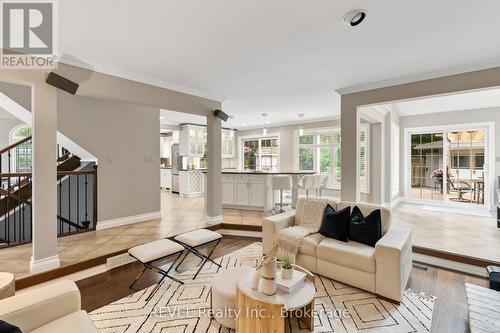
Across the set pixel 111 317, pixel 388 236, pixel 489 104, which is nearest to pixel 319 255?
pixel 388 236

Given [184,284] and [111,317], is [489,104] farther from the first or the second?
[111,317]

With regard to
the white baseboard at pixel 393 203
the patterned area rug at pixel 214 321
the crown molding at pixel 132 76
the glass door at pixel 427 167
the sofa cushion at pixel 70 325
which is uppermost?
the crown molding at pixel 132 76

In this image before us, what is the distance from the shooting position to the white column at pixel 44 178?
282cm

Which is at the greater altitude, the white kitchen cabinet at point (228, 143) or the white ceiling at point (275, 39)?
the white ceiling at point (275, 39)

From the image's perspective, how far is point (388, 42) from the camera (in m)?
2.70

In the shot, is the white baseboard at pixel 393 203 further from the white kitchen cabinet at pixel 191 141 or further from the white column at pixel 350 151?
the white kitchen cabinet at pixel 191 141

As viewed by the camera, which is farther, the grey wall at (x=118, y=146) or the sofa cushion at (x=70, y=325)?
the grey wall at (x=118, y=146)

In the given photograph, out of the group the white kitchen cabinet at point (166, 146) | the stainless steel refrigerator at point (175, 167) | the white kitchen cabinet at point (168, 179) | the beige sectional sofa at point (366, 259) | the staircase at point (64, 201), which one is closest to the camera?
the beige sectional sofa at point (366, 259)

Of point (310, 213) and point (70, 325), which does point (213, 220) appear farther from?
point (70, 325)

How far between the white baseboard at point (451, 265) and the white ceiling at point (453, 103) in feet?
10.6

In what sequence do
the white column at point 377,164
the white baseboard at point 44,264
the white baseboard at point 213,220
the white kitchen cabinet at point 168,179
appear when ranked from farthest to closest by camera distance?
1. the white kitchen cabinet at point 168,179
2. the white column at point 377,164
3. the white baseboard at point 213,220
4. the white baseboard at point 44,264

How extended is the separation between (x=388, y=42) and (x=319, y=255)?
252 cm

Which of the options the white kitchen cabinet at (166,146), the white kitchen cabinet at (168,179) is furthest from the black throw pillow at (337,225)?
the white kitchen cabinet at (166,146)

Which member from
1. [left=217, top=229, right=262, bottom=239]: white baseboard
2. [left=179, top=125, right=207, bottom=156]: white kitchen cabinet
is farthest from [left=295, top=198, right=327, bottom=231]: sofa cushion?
[left=179, top=125, right=207, bottom=156]: white kitchen cabinet
